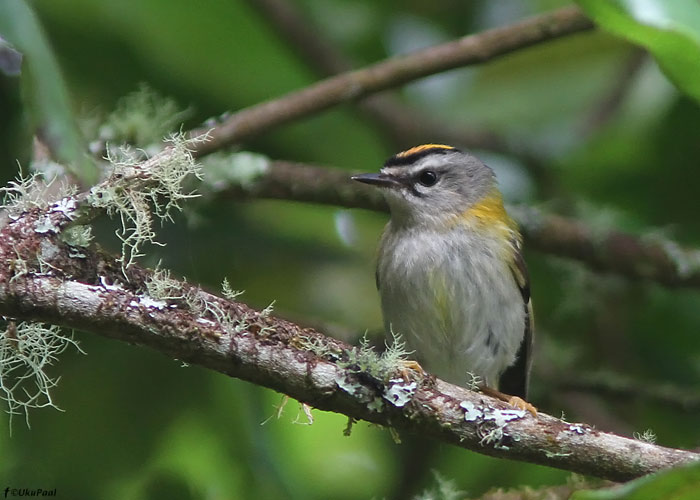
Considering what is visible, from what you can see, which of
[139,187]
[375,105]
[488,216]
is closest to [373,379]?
[139,187]

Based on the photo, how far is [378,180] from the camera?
13.0ft

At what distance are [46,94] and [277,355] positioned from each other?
3.44 feet

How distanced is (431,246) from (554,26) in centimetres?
107

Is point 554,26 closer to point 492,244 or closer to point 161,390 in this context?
point 492,244

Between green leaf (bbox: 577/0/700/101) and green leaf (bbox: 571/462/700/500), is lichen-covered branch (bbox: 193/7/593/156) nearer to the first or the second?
green leaf (bbox: 577/0/700/101)

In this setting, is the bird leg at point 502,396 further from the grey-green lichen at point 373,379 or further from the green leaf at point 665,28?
the green leaf at point 665,28

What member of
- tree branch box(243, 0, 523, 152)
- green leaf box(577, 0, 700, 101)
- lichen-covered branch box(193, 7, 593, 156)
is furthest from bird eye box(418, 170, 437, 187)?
green leaf box(577, 0, 700, 101)

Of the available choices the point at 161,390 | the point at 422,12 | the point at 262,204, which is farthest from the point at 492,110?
the point at 161,390

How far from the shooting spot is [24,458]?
10.6 feet

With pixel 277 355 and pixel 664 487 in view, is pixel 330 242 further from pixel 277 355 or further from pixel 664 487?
pixel 664 487

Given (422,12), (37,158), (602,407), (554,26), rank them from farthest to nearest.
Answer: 1. (422,12)
2. (602,407)
3. (554,26)
4. (37,158)

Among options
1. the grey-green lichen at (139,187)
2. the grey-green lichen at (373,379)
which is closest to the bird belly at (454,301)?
the grey-green lichen at (373,379)

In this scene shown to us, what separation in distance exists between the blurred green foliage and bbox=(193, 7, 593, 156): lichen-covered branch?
504mm

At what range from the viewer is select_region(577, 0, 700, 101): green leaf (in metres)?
2.27
